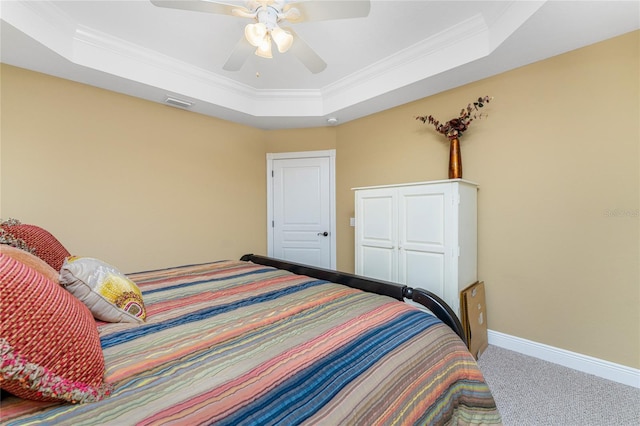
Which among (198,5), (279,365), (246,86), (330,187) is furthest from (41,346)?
(330,187)

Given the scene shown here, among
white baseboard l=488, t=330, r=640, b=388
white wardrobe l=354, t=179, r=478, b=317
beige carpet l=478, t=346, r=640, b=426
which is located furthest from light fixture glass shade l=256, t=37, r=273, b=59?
white baseboard l=488, t=330, r=640, b=388

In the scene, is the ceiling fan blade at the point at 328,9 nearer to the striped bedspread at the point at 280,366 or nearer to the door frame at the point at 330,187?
the striped bedspread at the point at 280,366

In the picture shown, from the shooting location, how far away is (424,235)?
2334 mm

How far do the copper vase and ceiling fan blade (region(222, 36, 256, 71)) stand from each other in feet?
6.29

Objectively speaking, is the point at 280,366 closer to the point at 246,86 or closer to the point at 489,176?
the point at 489,176

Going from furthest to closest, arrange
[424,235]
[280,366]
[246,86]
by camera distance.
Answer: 1. [246,86]
2. [424,235]
3. [280,366]

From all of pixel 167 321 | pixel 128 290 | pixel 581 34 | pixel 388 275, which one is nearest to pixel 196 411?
pixel 167 321

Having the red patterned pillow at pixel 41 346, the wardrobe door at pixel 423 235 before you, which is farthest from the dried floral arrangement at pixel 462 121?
the red patterned pillow at pixel 41 346

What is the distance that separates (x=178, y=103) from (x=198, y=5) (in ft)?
5.57

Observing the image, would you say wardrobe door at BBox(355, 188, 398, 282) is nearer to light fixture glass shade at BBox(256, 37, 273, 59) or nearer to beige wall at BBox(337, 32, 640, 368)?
beige wall at BBox(337, 32, 640, 368)

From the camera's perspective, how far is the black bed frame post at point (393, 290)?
55.2 inches

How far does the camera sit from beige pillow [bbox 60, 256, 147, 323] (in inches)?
40.0

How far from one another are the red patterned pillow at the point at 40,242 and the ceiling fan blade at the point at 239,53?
5.27ft

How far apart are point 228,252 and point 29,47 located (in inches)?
100
